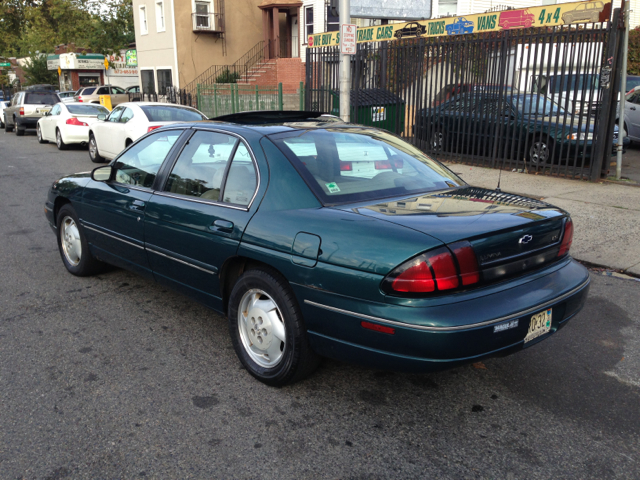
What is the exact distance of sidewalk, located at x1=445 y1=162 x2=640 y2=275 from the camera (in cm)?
633

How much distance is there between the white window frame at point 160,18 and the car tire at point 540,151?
993 inches

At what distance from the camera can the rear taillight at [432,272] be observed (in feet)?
9.14

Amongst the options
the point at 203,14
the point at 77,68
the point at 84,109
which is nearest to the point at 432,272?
the point at 84,109

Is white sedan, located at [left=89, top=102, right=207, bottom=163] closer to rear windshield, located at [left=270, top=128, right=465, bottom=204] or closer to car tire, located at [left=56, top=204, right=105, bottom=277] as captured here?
car tire, located at [left=56, top=204, right=105, bottom=277]

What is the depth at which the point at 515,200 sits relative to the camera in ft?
11.9

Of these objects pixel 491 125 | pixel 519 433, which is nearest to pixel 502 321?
pixel 519 433

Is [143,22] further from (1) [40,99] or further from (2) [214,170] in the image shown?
(2) [214,170]

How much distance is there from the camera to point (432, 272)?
110 inches

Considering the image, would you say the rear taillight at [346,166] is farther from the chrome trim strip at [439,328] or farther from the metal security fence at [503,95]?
the metal security fence at [503,95]

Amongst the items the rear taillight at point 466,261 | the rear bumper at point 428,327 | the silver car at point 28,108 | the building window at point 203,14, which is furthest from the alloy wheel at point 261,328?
the building window at point 203,14

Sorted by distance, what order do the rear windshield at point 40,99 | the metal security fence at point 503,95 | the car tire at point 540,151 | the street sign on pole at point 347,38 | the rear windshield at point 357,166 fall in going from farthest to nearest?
the rear windshield at point 40,99 < the car tire at point 540,151 < the metal security fence at point 503,95 < the street sign on pole at point 347,38 < the rear windshield at point 357,166

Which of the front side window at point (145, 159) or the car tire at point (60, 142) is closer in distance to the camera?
the front side window at point (145, 159)

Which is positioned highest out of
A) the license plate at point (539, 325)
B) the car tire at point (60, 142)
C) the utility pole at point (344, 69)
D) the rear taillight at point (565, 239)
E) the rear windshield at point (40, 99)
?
the utility pole at point (344, 69)

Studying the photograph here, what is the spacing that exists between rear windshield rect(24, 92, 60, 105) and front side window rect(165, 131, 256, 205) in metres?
22.4
